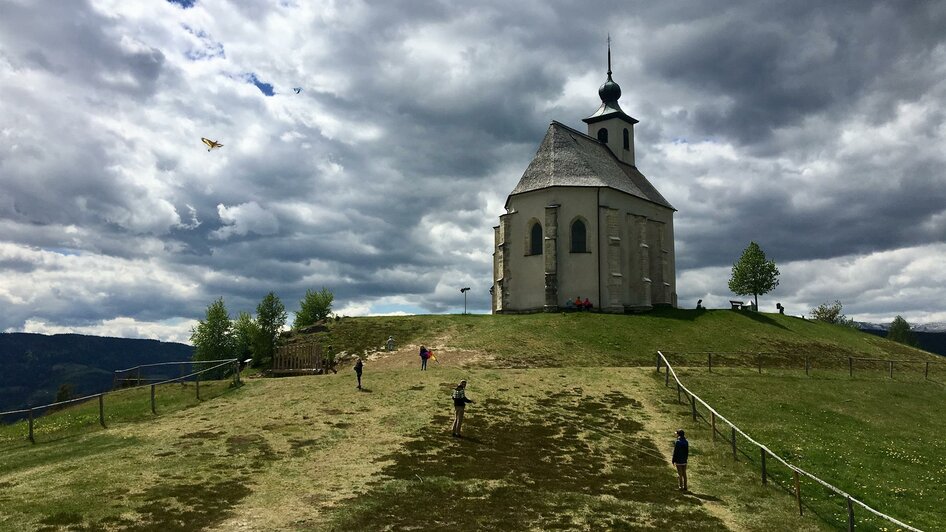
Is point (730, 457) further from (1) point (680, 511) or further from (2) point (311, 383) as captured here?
(2) point (311, 383)

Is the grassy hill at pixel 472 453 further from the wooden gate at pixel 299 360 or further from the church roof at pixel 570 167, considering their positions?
the church roof at pixel 570 167

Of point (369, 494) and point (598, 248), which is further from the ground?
point (598, 248)

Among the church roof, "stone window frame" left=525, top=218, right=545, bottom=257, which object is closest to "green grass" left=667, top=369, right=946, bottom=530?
"stone window frame" left=525, top=218, right=545, bottom=257

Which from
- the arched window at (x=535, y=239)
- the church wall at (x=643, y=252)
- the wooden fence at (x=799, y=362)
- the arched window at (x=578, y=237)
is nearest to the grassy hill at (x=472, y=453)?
the wooden fence at (x=799, y=362)

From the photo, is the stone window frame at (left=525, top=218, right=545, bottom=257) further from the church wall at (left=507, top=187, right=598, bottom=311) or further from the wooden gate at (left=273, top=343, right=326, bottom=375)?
the wooden gate at (left=273, top=343, right=326, bottom=375)

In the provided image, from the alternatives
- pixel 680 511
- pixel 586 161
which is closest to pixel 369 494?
pixel 680 511

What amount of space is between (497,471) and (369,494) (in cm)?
472

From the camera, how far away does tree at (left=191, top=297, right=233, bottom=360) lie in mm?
78375

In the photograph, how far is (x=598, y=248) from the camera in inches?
2247

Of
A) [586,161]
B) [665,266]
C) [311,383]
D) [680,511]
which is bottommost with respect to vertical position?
[680,511]

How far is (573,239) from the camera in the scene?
57.9 meters

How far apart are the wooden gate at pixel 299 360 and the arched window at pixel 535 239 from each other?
26460 millimetres

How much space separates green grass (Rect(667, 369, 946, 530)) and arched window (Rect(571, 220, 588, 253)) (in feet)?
71.3

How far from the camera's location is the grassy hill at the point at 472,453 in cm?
1606
